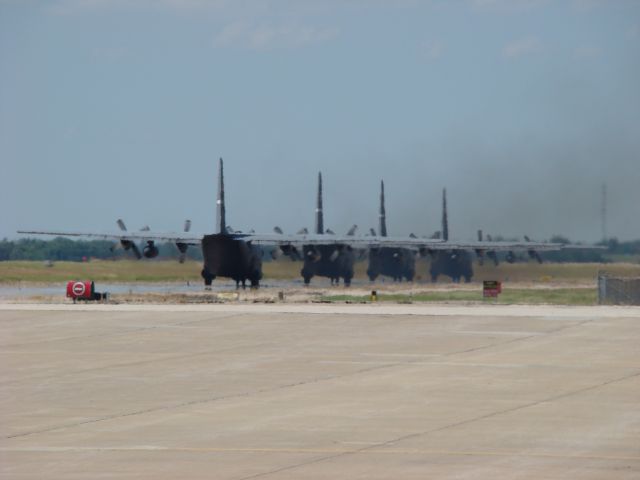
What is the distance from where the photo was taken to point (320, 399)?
2695 centimetres

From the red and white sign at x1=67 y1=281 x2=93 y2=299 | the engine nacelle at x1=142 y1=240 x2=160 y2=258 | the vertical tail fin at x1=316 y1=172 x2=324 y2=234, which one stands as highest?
the vertical tail fin at x1=316 y1=172 x2=324 y2=234

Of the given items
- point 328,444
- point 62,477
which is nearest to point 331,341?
point 328,444

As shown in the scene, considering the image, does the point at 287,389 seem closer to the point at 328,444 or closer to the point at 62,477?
the point at 328,444

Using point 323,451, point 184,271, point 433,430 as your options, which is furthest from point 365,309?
point 184,271

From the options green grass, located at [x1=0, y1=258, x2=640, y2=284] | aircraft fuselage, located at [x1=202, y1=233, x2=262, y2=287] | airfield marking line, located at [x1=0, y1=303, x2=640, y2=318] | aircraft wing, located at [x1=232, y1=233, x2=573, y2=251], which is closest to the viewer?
airfield marking line, located at [x1=0, y1=303, x2=640, y2=318]

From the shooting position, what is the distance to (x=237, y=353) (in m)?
38.6

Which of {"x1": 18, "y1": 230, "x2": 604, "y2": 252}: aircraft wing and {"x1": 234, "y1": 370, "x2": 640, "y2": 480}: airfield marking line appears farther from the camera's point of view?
{"x1": 18, "y1": 230, "x2": 604, "y2": 252}: aircraft wing

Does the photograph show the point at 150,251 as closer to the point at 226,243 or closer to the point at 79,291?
the point at 226,243

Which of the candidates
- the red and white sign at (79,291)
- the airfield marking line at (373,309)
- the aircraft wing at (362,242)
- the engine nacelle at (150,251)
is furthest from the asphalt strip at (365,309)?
the aircraft wing at (362,242)

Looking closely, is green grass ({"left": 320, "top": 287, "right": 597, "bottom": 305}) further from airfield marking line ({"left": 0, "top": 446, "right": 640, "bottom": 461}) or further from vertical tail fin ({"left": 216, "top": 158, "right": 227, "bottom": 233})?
airfield marking line ({"left": 0, "top": 446, "right": 640, "bottom": 461})

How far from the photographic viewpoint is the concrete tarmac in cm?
1880

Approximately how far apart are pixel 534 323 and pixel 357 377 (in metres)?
20.3

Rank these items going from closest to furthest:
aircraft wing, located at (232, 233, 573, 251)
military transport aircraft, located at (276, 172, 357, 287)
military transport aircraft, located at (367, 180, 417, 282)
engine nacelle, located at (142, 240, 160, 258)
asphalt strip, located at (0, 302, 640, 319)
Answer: asphalt strip, located at (0, 302, 640, 319) < engine nacelle, located at (142, 240, 160, 258) < aircraft wing, located at (232, 233, 573, 251) < military transport aircraft, located at (276, 172, 357, 287) < military transport aircraft, located at (367, 180, 417, 282)

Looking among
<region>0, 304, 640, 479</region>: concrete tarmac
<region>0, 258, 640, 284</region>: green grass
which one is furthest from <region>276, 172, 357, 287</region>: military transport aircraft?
<region>0, 304, 640, 479</region>: concrete tarmac
